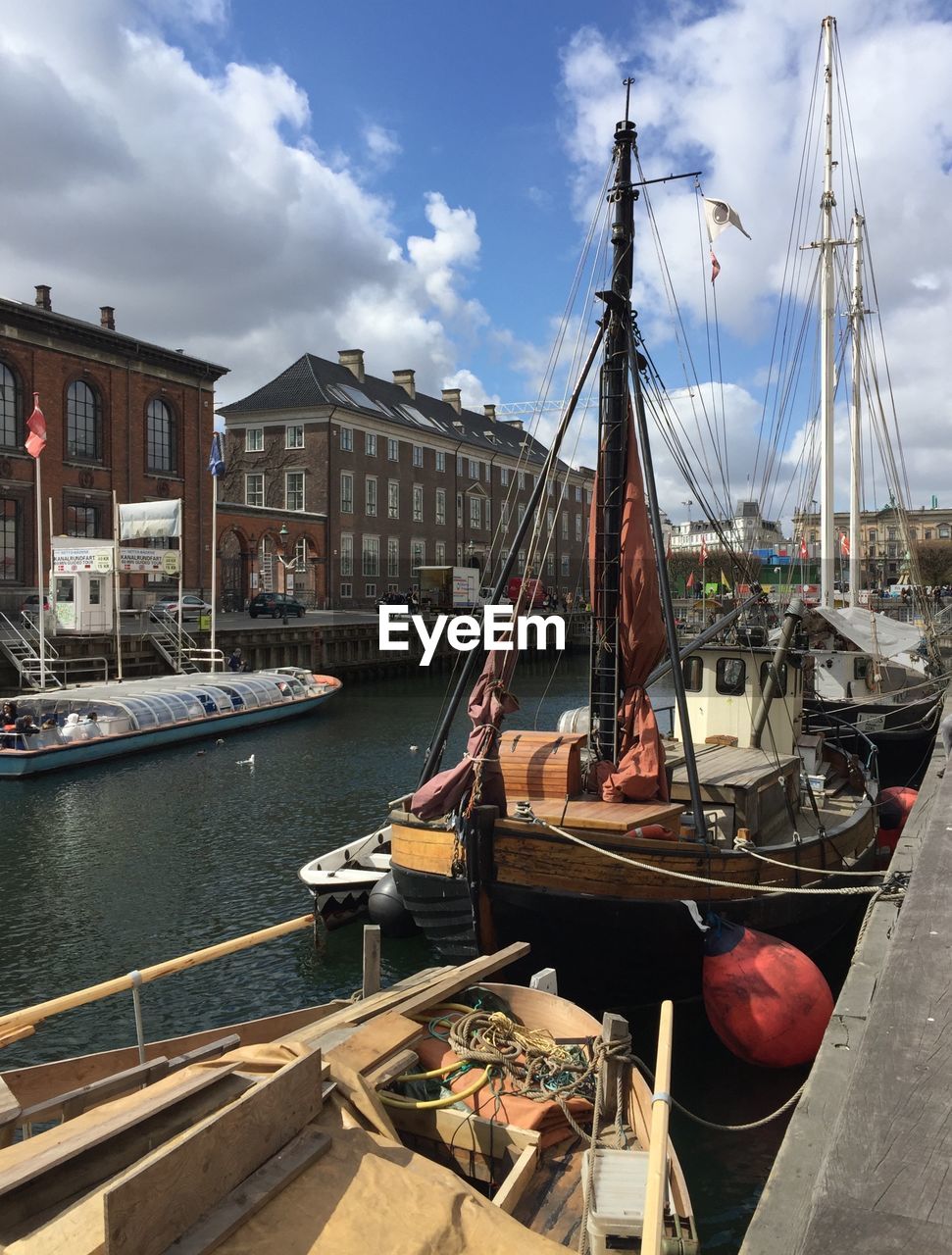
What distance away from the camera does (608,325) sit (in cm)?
1316

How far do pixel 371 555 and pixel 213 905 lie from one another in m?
54.4

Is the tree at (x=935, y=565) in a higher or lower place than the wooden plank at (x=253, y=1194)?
higher

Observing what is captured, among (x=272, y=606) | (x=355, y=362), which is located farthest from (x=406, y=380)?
(x=272, y=606)

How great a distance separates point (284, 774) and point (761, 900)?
1856cm

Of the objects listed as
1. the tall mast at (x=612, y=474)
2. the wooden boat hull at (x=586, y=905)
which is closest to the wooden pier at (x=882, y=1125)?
the wooden boat hull at (x=586, y=905)

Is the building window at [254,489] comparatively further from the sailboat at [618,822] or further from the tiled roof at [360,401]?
the sailboat at [618,822]

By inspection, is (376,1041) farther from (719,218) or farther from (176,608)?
(176,608)

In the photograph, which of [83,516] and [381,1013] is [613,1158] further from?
[83,516]

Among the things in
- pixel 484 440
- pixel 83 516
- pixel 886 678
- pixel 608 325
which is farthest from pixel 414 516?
pixel 608 325

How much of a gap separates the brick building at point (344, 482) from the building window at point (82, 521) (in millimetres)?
9714

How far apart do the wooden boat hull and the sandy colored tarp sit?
5566 mm

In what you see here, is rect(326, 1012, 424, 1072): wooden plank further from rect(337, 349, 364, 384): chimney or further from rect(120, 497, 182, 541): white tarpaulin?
rect(337, 349, 364, 384): chimney

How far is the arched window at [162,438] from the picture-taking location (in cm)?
5000

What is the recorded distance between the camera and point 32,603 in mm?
42312
